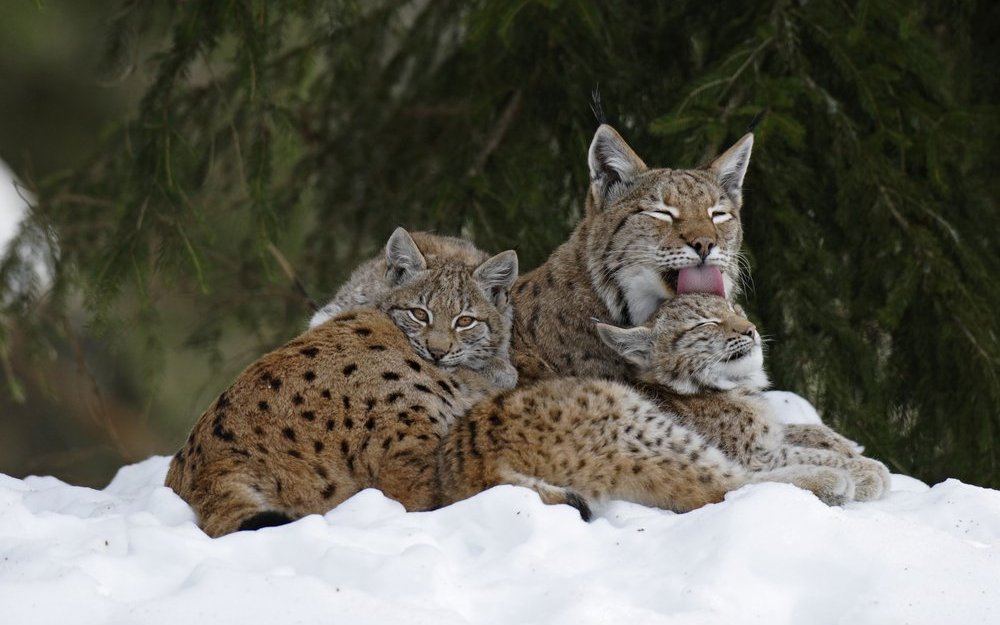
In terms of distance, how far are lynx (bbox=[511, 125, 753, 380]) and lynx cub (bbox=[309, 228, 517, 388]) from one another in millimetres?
120

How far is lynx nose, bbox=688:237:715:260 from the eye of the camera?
208 inches

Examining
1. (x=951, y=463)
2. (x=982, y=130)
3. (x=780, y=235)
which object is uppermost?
(x=982, y=130)

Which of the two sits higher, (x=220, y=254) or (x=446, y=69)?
(x=446, y=69)

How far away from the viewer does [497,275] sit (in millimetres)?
5730

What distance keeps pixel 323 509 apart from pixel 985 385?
10.8 ft

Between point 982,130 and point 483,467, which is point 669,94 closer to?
point 982,130

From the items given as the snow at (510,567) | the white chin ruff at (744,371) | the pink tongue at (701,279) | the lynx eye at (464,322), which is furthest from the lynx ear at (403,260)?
the snow at (510,567)

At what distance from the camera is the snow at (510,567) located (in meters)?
3.28

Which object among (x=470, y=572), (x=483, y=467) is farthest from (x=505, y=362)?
(x=470, y=572)

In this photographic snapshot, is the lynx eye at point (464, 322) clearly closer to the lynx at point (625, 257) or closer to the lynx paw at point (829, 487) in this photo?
the lynx at point (625, 257)

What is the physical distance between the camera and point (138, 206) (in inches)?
244

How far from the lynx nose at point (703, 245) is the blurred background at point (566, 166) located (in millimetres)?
640

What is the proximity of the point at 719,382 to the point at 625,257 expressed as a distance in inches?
28.2

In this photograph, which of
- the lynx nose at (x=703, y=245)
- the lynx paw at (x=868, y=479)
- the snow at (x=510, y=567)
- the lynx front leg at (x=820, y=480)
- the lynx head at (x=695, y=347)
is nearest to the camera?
the snow at (x=510, y=567)
